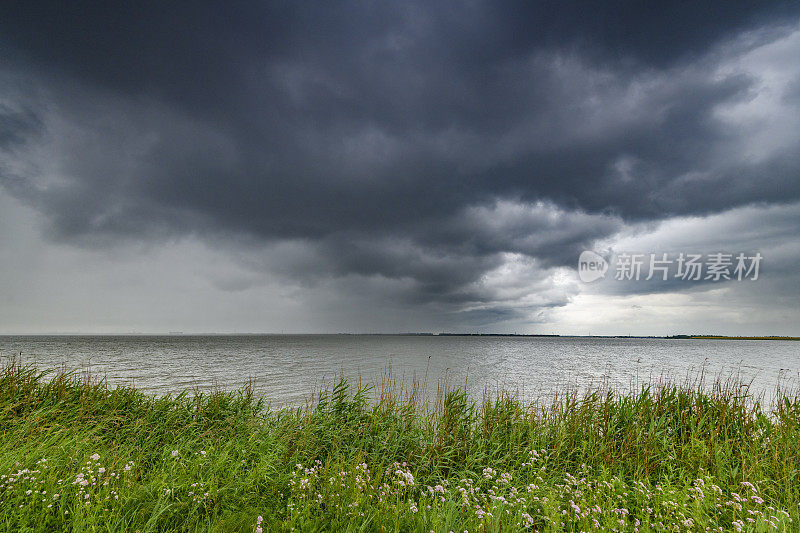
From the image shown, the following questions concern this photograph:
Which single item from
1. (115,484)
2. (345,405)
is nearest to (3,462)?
(115,484)

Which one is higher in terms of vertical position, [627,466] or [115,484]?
[115,484]

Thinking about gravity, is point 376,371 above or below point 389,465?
below

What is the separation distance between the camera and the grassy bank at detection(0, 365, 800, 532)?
503 centimetres

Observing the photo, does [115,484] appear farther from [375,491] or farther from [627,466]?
[627,466]

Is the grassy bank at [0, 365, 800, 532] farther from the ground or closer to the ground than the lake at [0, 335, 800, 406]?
farther from the ground

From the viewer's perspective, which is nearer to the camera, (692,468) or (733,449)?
(692,468)

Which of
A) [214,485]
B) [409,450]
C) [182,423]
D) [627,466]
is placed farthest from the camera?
[182,423]

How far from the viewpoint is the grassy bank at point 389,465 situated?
5.03 meters

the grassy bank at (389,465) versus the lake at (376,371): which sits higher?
the grassy bank at (389,465)

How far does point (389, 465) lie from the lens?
8469mm

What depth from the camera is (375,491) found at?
6.28 meters

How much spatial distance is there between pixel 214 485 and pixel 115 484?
1568 mm

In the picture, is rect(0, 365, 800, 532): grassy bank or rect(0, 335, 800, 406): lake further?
rect(0, 335, 800, 406): lake

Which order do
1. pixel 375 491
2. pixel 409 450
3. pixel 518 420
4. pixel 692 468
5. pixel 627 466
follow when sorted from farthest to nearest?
pixel 518 420 → pixel 409 450 → pixel 627 466 → pixel 692 468 → pixel 375 491
